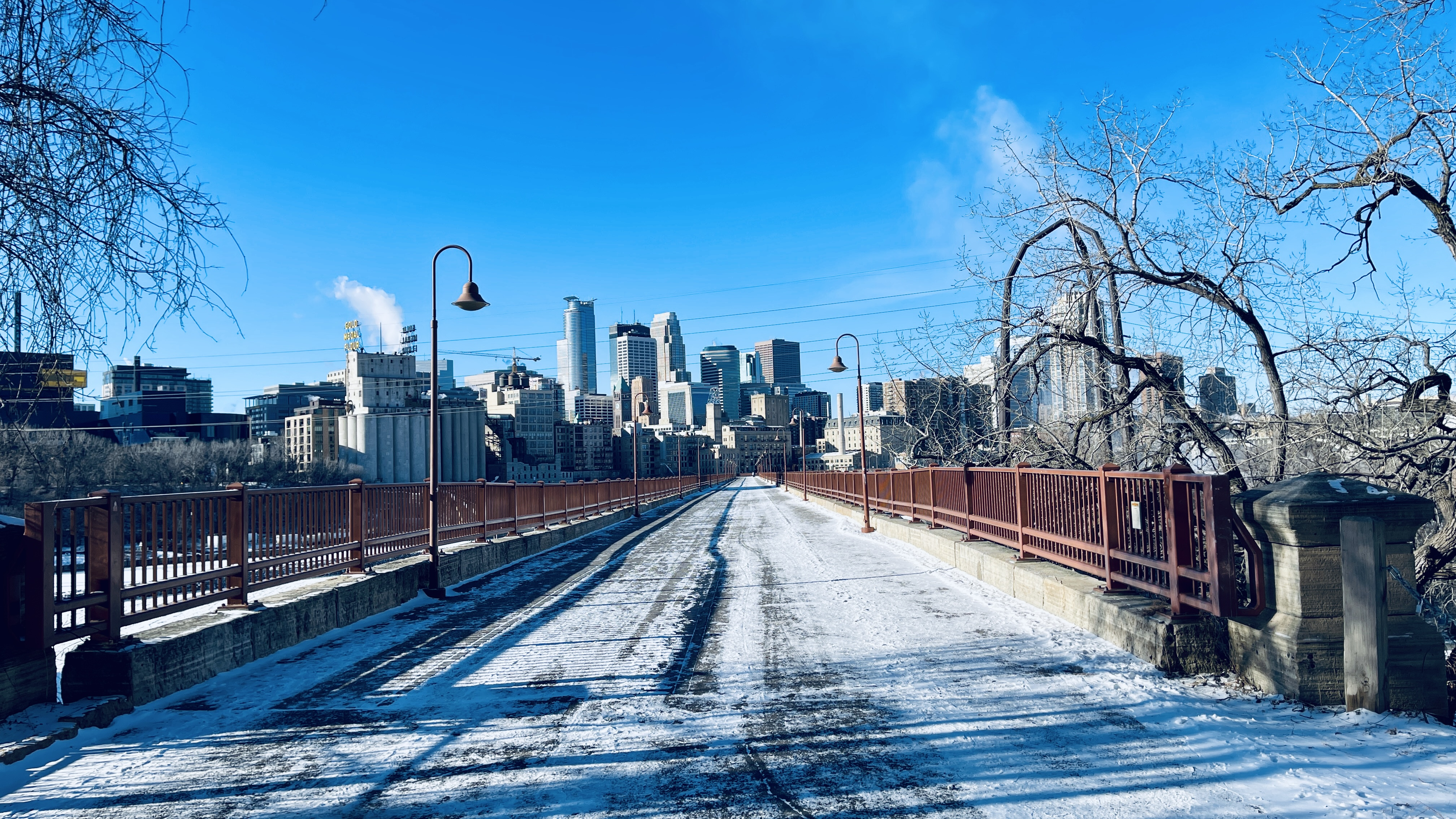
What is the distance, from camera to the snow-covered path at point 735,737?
4164mm

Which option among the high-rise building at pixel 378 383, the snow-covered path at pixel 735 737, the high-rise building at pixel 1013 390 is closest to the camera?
the snow-covered path at pixel 735 737


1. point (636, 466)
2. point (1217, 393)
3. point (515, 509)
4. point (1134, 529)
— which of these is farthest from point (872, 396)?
point (1134, 529)

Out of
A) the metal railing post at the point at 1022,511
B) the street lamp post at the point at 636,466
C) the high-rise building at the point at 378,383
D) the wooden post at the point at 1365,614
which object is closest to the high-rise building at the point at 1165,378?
the metal railing post at the point at 1022,511

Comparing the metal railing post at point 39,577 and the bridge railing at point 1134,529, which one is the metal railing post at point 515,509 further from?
the metal railing post at point 39,577

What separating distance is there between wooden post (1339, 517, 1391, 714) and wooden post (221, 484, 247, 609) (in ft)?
30.3

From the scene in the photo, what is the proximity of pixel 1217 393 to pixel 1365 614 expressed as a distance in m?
6.95

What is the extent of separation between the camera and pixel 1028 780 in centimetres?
437

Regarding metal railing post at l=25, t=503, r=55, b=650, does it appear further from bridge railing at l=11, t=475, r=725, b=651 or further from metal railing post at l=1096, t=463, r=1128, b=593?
metal railing post at l=1096, t=463, r=1128, b=593

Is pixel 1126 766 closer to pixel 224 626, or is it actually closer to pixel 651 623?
pixel 651 623

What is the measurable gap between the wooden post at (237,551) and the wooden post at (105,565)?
5.73 ft

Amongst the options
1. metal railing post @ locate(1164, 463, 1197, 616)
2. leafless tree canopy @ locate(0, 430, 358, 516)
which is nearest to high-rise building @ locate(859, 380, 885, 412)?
metal railing post @ locate(1164, 463, 1197, 616)

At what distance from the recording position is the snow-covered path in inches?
164

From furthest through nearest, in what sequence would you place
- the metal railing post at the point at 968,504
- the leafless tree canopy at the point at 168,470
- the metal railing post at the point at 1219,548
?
1. the leafless tree canopy at the point at 168,470
2. the metal railing post at the point at 968,504
3. the metal railing post at the point at 1219,548

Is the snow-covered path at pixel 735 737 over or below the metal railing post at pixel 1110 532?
below
